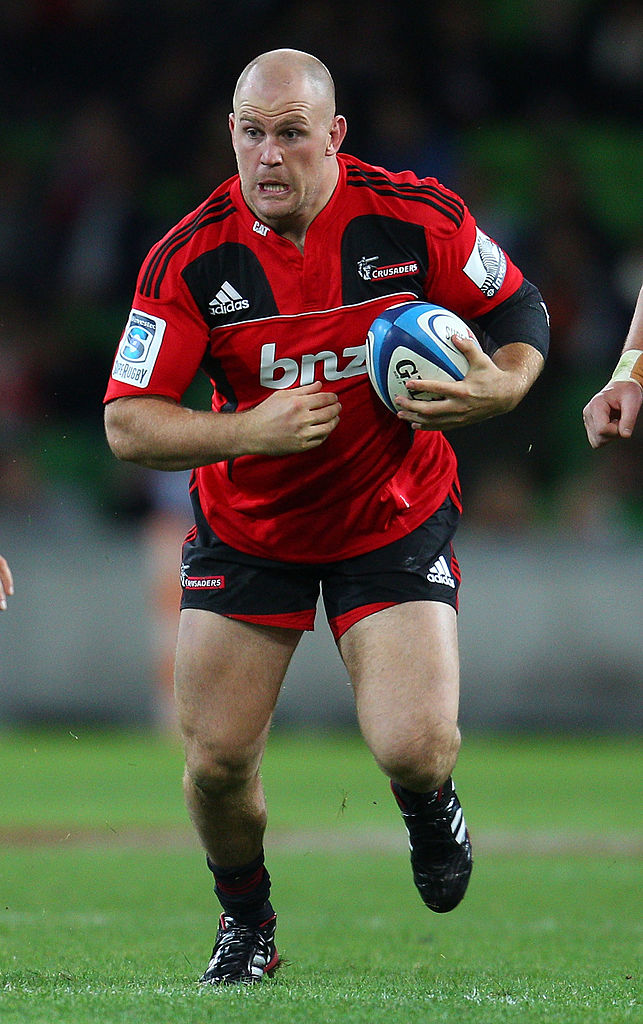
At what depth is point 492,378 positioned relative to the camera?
463 cm

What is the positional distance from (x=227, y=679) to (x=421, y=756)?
0.64m

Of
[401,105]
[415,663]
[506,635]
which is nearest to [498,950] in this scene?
[415,663]

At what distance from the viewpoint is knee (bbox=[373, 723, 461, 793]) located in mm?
4746

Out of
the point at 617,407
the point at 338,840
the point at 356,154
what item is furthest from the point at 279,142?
the point at 356,154

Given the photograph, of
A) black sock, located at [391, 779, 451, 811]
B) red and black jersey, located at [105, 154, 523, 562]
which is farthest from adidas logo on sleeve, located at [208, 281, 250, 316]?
black sock, located at [391, 779, 451, 811]

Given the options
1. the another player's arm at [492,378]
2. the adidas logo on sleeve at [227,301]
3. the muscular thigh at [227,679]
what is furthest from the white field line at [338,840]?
the adidas logo on sleeve at [227,301]

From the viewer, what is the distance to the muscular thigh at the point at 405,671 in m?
4.75

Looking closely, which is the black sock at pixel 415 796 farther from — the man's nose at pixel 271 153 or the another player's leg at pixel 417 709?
the man's nose at pixel 271 153

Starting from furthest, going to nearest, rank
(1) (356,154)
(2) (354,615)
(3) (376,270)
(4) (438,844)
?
(1) (356,154), (4) (438,844), (2) (354,615), (3) (376,270)

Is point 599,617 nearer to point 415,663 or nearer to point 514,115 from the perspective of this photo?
point 514,115

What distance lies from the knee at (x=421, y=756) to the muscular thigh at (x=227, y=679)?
40 centimetres

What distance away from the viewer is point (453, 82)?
15.7 metres

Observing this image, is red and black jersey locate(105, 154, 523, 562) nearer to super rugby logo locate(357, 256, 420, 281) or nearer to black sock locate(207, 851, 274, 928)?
super rugby logo locate(357, 256, 420, 281)

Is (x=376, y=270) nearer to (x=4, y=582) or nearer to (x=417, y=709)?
(x=417, y=709)
